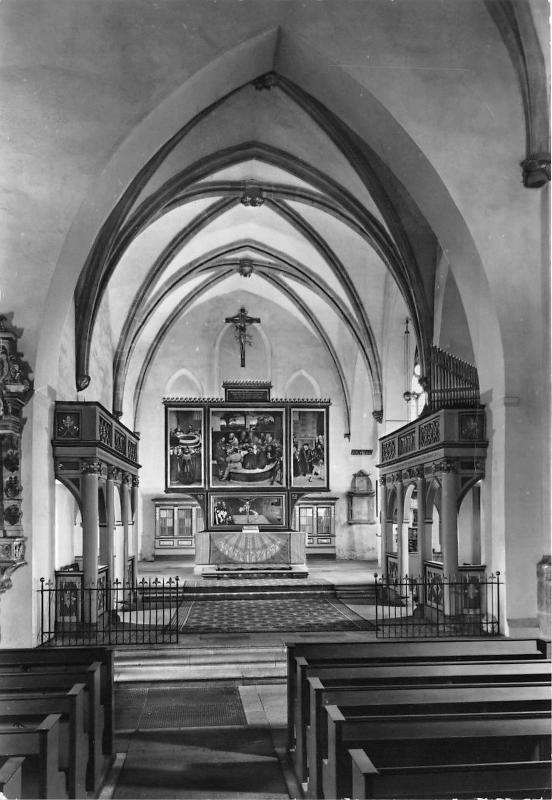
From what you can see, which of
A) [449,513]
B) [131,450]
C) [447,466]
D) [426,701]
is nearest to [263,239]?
[131,450]

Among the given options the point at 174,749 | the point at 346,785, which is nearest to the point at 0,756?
the point at 346,785

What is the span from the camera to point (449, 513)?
1571 centimetres

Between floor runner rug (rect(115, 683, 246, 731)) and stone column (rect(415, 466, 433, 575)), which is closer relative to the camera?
floor runner rug (rect(115, 683, 246, 731))

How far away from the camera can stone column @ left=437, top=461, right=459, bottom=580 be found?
51.1 feet

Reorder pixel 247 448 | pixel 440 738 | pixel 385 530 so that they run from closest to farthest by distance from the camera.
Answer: pixel 440 738 → pixel 385 530 → pixel 247 448

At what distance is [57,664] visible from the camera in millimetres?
8602

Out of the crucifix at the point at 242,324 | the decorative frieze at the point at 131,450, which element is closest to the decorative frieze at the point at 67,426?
the decorative frieze at the point at 131,450

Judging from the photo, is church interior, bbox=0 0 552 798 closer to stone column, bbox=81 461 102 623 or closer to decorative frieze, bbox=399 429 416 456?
stone column, bbox=81 461 102 623

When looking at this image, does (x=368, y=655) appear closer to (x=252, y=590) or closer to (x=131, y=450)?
(x=252, y=590)

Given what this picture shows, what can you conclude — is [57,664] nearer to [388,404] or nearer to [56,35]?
[56,35]

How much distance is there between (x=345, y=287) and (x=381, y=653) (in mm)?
16966

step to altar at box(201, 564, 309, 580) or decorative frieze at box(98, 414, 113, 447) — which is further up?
decorative frieze at box(98, 414, 113, 447)

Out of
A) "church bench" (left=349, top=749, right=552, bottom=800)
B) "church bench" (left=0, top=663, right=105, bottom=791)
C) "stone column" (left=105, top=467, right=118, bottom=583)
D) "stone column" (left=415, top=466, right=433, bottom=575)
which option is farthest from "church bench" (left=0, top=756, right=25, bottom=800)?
"stone column" (left=415, top=466, right=433, bottom=575)

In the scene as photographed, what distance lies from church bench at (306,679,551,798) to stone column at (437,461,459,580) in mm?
8681
